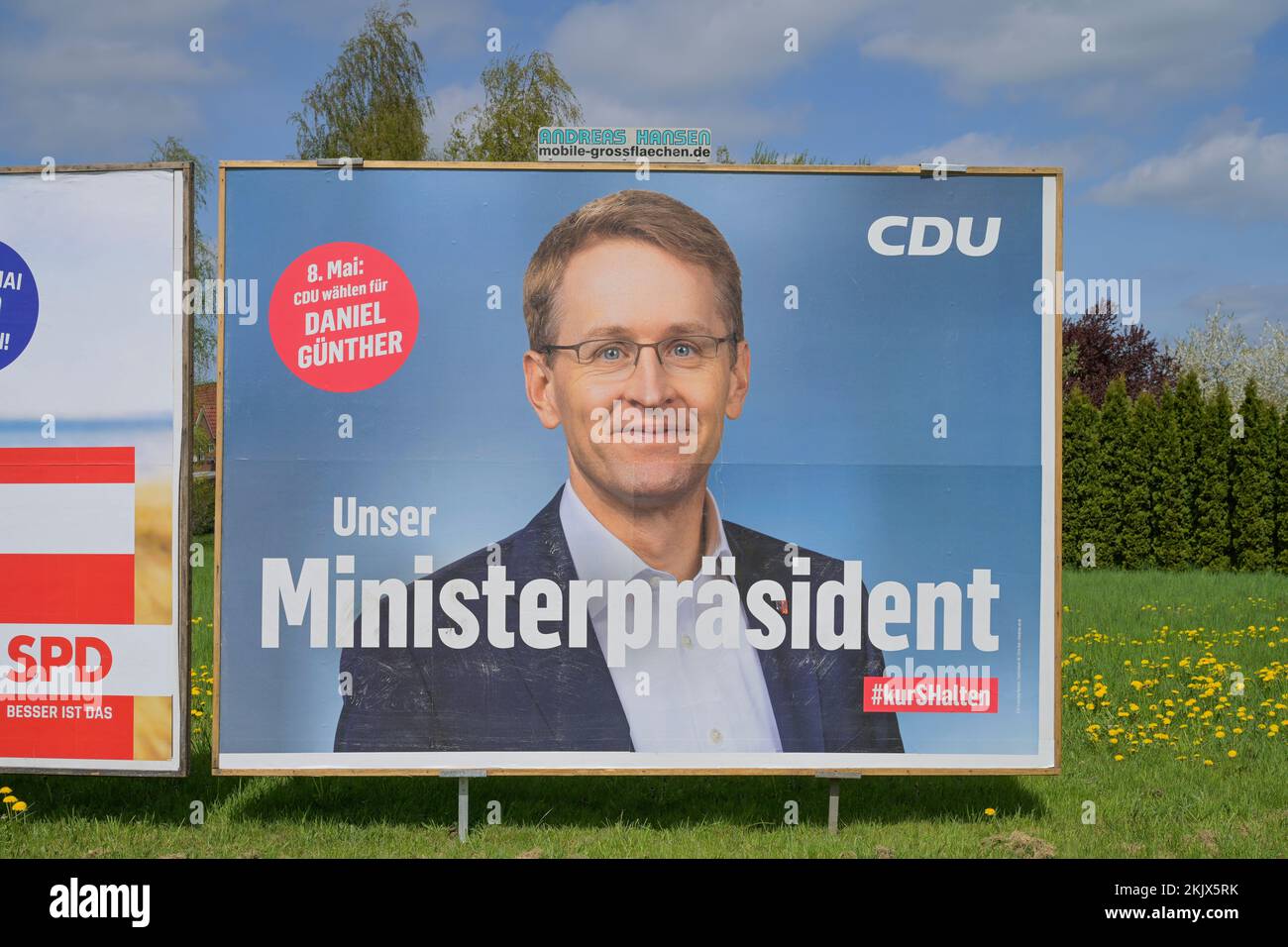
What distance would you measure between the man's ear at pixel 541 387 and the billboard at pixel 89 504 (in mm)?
1966

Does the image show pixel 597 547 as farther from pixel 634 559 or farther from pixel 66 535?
pixel 66 535

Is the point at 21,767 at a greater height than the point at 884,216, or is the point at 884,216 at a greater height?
the point at 884,216

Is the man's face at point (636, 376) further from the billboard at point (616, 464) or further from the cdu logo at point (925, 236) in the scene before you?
the cdu logo at point (925, 236)

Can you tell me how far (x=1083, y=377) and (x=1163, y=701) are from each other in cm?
2784

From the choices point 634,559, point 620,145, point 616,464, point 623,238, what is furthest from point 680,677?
point 620,145

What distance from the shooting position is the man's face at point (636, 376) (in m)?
5.56

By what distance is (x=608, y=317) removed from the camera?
5590 millimetres

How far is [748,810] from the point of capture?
248 inches

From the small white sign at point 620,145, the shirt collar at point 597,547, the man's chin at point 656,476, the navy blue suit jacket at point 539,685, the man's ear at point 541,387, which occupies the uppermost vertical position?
the small white sign at point 620,145

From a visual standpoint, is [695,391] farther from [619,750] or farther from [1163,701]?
[1163,701]

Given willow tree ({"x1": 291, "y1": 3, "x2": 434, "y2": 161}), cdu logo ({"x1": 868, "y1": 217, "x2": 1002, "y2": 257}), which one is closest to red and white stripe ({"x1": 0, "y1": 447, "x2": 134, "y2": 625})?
cdu logo ({"x1": 868, "y1": 217, "x2": 1002, "y2": 257})

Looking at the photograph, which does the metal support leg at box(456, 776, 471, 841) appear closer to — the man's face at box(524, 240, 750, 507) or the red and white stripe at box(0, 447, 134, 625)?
the man's face at box(524, 240, 750, 507)

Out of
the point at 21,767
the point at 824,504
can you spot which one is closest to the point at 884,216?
the point at 824,504

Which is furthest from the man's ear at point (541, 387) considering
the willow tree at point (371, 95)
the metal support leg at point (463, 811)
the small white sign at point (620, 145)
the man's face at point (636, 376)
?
the willow tree at point (371, 95)
